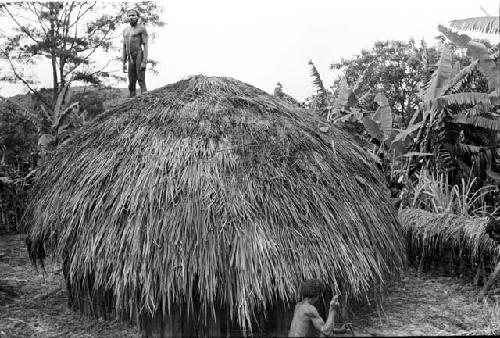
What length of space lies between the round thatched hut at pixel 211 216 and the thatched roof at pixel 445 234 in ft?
4.12

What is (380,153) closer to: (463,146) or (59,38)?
(463,146)

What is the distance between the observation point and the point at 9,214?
14359 mm

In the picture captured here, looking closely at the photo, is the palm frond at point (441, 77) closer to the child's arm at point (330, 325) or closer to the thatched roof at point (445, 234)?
the thatched roof at point (445, 234)

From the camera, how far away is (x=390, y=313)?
619 centimetres

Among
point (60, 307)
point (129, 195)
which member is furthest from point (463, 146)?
point (60, 307)

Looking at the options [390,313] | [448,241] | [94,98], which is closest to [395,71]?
[94,98]

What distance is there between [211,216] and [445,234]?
4.12 metres

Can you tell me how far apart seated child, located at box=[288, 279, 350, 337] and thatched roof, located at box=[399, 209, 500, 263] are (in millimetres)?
3663

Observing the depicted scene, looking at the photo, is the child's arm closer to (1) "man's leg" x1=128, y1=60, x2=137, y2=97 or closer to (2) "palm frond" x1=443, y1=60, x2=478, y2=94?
(1) "man's leg" x1=128, y1=60, x2=137, y2=97

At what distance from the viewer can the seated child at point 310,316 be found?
3871mm

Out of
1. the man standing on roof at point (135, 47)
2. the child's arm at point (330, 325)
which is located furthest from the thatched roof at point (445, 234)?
the man standing on roof at point (135, 47)

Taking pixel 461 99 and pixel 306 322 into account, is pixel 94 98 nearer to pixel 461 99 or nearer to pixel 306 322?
pixel 461 99

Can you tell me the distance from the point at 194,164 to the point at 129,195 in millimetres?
751

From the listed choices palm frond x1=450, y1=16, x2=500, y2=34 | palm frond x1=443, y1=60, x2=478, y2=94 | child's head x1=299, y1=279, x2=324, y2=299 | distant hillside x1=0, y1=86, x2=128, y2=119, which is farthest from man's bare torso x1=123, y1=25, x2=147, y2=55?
distant hillside x1=0, y1=86, x2=128, y2=119
